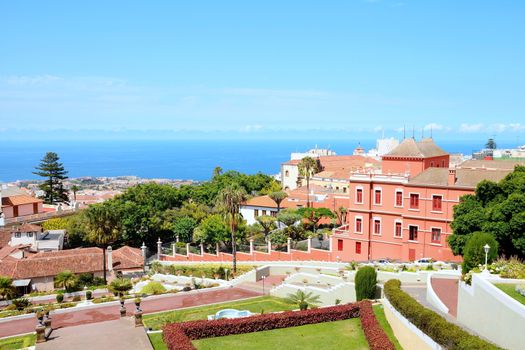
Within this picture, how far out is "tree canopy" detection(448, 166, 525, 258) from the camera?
88.8 ft

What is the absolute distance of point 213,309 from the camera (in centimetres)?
2750

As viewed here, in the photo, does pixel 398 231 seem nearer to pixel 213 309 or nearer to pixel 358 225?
pixel 358 225

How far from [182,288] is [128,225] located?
19361mm

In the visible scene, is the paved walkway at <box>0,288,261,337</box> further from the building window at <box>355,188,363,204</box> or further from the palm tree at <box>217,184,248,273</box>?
the building window at <box>355,188,363,204</box>

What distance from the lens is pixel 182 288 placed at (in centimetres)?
3366

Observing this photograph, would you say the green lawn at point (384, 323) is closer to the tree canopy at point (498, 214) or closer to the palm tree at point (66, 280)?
the tree canopy at point (498, 214)

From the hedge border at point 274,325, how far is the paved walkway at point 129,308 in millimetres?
7296

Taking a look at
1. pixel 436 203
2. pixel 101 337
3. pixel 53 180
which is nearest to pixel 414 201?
pixel 436 203

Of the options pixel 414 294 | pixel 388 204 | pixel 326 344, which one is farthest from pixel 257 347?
pixel 388 204

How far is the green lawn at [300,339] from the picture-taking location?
20031 mm

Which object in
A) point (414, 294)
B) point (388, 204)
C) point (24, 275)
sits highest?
point (388, 204)

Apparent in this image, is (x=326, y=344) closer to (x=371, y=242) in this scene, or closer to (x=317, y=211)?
(x=371, y=242)

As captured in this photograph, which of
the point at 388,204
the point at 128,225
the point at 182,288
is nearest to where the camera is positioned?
the point at 182,288

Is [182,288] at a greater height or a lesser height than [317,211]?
lesser
